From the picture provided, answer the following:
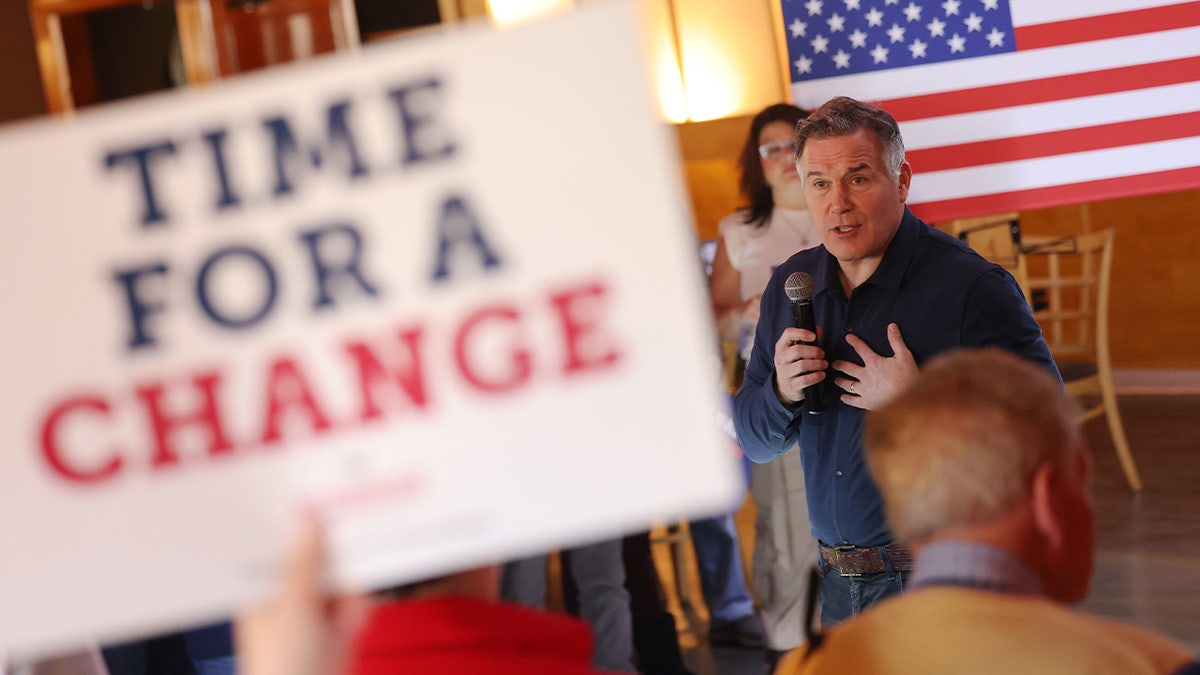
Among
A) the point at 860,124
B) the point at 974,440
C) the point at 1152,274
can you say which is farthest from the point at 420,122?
the point at 1152,274

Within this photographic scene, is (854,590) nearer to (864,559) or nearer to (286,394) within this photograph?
(864,559)

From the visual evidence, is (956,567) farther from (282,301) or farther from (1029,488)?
(282,301)

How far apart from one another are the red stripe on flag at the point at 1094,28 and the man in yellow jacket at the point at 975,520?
197 centimetres

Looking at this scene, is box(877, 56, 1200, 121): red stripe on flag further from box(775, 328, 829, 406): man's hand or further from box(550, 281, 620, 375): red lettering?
box(550, 281, 620, 375): red lettering

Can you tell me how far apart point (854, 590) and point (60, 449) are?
147cm

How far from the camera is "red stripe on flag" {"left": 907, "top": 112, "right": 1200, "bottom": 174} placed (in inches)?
118

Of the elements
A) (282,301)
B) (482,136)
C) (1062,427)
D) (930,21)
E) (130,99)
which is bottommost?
(1062,427)

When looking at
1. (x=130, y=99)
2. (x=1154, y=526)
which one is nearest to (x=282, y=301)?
(x=130, y=99)

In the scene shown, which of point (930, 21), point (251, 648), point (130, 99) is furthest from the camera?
point (130, 99)

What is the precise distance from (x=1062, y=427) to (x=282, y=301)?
79cm

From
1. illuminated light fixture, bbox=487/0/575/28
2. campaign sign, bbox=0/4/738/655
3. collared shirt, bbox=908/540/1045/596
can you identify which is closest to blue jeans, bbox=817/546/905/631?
collared shirt, bbox=908/540/1045/596

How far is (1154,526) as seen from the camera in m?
5.01

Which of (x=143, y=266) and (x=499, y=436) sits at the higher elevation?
(x=143, y=266)

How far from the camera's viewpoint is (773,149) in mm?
3670
